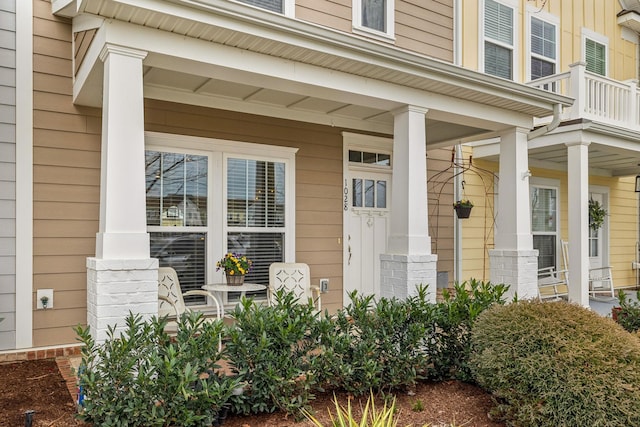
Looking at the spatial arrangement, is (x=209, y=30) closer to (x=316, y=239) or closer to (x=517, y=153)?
(x=316, y=239)

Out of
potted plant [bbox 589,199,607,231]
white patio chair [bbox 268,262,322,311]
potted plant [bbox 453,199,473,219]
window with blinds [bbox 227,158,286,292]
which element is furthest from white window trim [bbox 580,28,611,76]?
white patio chair [bbox 268,262,322,311]

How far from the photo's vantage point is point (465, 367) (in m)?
3.69

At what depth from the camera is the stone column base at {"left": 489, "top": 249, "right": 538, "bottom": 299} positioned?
18.4 feet

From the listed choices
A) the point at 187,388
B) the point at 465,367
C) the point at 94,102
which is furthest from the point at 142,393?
the point at 94,102

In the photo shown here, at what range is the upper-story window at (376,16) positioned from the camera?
252 inches

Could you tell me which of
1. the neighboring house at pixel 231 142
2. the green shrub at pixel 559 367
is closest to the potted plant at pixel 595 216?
the neighboring house at pixel 231 142

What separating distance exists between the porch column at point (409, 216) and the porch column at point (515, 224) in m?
1.42

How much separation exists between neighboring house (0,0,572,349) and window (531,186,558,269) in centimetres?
291

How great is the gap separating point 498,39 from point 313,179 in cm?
433

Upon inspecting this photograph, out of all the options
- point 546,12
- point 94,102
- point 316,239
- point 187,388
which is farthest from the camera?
point 546,12

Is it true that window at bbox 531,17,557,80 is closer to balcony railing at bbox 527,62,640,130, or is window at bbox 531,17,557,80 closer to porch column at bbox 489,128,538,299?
balcony railing at bbox 527,62,640,130

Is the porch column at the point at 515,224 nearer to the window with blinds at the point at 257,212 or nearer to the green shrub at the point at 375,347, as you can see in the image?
the green shrub at the point at 375,347

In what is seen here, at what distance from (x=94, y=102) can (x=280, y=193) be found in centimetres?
233

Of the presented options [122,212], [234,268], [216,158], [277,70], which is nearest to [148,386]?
[122,212]
